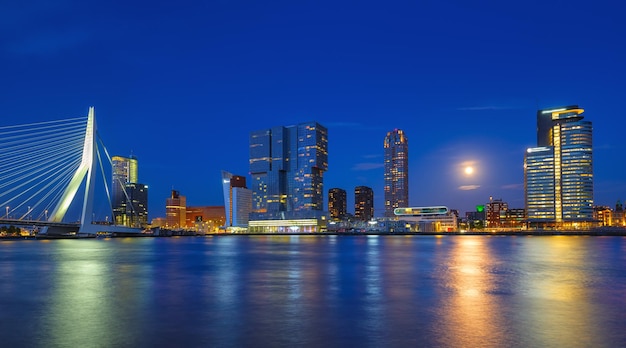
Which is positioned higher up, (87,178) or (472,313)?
(87,178)

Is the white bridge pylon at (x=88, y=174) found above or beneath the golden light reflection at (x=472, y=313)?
above

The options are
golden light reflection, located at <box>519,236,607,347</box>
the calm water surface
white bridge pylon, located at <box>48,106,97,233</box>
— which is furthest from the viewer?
white bridge pylon, located at <box>48,106,97,233</box>

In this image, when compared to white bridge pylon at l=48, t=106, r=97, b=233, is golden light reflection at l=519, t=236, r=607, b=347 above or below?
below

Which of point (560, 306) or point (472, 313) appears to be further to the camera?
point (560, 306)

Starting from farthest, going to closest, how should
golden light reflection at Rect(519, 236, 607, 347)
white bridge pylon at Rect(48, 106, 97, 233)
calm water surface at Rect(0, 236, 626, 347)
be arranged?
white bridge pylon at Rect(48, 106, 97, 233) → golden light reflection at Rect(519, 236, 607, 347) → calm water surface at Rect(0, 236, 626, 347)

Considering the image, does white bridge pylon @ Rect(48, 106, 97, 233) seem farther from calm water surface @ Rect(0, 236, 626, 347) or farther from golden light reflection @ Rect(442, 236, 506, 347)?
golden light reflection @ Rect(442, 236, 506, 347)

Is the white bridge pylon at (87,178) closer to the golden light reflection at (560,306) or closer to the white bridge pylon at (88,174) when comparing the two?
the white bridge pylon at (88,174)

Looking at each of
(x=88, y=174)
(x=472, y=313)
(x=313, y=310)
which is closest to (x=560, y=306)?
(x=472, y=313)

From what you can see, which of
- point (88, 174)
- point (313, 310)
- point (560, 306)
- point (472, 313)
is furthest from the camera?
point (88, 174)

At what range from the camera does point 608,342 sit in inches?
548

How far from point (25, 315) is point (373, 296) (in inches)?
559

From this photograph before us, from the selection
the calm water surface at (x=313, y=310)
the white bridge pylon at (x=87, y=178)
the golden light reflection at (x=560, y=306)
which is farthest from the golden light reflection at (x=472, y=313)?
the white bridge pylon at (x=87, y=178)

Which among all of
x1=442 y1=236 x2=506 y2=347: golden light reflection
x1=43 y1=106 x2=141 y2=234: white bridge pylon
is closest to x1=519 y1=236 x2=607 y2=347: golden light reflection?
x1=442 y1=236 x2=506 y2=347: golden light reflection

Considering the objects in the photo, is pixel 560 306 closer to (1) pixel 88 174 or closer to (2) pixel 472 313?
(2) pixel 472 313
